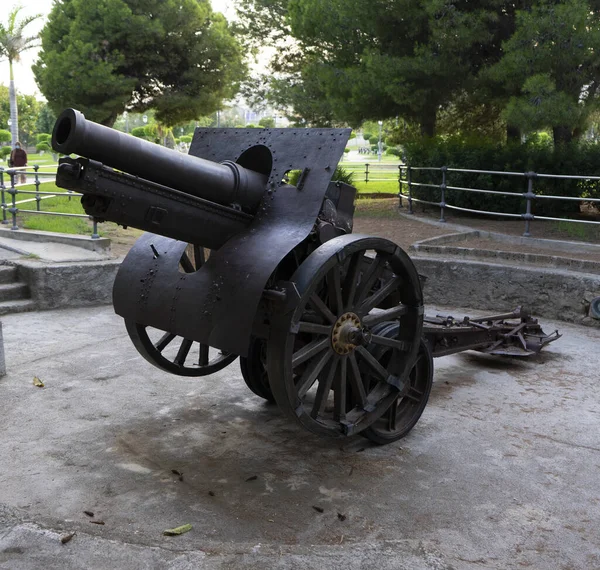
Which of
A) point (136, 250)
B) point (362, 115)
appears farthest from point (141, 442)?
point (362, 115)

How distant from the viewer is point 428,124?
1452 cm

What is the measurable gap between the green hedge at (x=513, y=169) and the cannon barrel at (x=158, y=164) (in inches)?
332

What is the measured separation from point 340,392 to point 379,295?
628 mm

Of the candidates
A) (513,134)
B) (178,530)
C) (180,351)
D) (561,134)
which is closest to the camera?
(178,530)

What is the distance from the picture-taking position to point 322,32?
14102 mm

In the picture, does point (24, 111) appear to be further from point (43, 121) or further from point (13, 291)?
point (13, 291)

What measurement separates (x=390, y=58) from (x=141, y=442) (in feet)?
30.7

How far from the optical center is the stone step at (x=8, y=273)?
8203mm

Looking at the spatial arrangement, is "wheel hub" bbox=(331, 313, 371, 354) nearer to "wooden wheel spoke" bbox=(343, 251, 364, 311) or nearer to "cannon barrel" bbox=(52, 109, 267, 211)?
"wooden wheel spoke" bbox=(343, 251, 364, 311)

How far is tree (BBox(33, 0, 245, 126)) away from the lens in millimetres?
19531

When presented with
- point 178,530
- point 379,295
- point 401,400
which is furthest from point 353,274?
point 178,530

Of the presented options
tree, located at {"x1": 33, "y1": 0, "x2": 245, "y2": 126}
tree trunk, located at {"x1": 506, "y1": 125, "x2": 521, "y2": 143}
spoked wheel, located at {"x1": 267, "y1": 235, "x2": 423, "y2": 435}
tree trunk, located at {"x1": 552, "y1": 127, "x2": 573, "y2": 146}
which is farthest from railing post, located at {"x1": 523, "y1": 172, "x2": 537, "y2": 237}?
tree, located at {"x1": 33, "y1": 0, "x2": 245, "y2": 126}

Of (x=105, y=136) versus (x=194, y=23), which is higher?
(x=194, y=23)

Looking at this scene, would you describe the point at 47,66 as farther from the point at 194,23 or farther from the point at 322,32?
the point at 322,32
